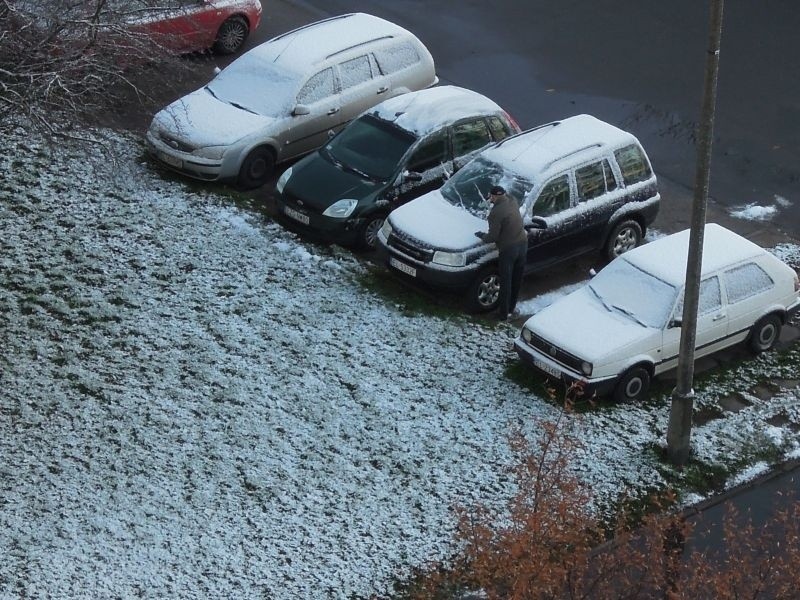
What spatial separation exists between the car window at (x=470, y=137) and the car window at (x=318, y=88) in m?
2.27

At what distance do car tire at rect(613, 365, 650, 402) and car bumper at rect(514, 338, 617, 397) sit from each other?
0.34ft

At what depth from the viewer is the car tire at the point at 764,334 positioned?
14.3 meters

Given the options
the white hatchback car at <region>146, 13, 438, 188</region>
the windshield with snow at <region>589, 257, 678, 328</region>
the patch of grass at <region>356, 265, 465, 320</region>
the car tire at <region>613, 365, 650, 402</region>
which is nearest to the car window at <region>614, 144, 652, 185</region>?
the windshield with snow at <region>589, 257, 678, 328</region>

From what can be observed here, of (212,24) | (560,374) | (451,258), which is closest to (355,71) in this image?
(212,24)

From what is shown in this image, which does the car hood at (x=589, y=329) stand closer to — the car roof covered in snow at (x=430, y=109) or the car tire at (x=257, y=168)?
the car roof covered in snow at (x=430, y=109)

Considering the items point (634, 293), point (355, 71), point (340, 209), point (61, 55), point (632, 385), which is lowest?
point (632, 385)

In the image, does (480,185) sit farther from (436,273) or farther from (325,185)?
(325,185)

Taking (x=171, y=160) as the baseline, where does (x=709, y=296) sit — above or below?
above

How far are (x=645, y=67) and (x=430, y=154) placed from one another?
6.80 m

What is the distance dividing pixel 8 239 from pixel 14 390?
3.24 meters

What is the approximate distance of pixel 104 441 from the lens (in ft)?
40.9

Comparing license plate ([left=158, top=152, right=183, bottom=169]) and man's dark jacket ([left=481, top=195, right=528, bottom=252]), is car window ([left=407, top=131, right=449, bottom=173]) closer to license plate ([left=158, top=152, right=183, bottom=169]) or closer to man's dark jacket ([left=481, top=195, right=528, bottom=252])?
man's dark jacket ([left=481, top=195, right=528, bottom=252])

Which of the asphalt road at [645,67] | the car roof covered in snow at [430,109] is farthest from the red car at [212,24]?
the car roof covered in snow at [430,109]

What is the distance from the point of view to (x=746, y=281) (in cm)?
1403
